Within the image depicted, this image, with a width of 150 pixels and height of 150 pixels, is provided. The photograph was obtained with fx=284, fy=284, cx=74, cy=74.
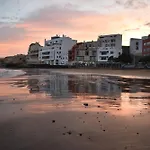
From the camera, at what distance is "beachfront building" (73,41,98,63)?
128875 millimetres

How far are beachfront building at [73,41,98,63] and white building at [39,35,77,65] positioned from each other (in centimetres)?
1099

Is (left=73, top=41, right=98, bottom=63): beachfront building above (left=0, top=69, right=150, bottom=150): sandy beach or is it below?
above

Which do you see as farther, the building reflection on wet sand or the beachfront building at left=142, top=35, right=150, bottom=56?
the beachfront building at left=142, top=35, right=150, bottom=56

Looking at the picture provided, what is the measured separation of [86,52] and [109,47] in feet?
52.4

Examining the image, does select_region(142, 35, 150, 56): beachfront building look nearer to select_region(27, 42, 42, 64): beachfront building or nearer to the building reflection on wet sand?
the building reflection on wet sand

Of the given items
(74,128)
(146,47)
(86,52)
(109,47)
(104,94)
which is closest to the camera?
(74,128)

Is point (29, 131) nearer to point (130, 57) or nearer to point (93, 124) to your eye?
point (93, 124)

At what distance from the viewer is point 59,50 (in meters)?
148

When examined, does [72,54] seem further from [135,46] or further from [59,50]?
[135,46]

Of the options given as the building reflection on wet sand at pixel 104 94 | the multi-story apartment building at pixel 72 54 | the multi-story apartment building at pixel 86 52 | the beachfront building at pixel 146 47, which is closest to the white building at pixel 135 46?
the beachfront building at pixel 146 47

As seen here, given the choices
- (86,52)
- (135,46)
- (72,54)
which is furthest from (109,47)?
(72,54)

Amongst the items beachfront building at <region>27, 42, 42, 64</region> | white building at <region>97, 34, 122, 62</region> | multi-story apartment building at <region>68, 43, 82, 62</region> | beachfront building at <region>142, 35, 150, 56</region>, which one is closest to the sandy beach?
beachfront building at <region>142, 35, 150, 56</region>

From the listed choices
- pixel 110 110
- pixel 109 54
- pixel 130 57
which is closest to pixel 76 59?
pixel 109 54

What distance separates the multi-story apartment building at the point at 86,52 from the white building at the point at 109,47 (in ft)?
15.2
